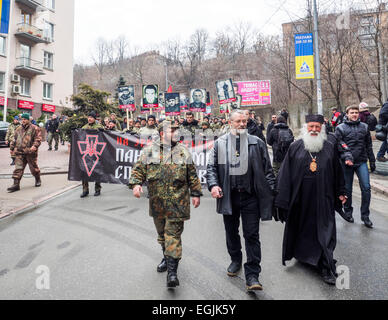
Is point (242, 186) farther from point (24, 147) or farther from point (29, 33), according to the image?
point (29, 33)

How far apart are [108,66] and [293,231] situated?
73341 mm

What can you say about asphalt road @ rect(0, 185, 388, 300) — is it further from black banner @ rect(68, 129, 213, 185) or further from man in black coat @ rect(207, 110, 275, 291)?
black banner @ rect(68, 129, 213, 185)

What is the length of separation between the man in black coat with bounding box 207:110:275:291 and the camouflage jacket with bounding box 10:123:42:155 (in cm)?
651

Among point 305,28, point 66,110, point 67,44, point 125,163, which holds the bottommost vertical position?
point 125,163

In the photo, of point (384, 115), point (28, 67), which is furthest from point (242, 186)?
point (28, 67)

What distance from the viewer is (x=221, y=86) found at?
47.0 feet

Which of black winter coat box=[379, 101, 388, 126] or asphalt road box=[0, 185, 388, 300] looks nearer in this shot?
asphalt road box=[0, 185, 388, 300]

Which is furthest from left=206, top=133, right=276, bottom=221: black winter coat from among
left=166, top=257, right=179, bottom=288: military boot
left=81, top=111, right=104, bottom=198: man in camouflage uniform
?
left=81, top=111, right=104, bottom=198: man in camouflage uniform

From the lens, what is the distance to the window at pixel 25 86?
3004 cm

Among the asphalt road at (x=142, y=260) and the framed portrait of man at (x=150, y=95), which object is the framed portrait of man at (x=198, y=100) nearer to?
the framed portrait of man at (x=150, y=95)

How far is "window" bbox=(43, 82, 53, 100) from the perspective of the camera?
1291 inches

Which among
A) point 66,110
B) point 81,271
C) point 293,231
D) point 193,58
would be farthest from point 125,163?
point 193,58

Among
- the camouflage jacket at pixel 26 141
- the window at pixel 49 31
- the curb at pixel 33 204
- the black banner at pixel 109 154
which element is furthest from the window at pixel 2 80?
the black banner at pixel 109 154
